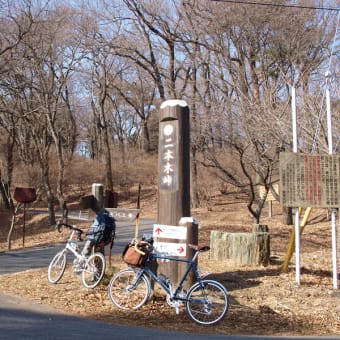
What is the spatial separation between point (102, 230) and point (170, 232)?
1.47 meters

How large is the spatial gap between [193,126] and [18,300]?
979 centimetres

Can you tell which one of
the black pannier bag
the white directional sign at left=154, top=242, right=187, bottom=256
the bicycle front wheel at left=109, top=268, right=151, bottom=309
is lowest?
the bicycle front wheel at left=109, top=268, right=151, bottom=309

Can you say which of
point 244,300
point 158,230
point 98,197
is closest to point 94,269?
point 158,230

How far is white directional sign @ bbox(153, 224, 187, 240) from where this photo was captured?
7.79m

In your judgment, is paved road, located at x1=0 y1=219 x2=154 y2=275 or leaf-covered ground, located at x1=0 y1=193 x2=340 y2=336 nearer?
leaf-covered ground, located at x1=0 y1=193 x2=340 y2=336

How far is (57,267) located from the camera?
885 centimetres

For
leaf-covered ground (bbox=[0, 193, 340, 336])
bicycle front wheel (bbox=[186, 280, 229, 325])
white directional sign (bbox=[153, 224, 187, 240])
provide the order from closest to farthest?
bicycle front wheel (bbox=[186, 280, 229, 325]), leaf-covered ground (bbox=[0, 193, 340, 336]), white directional sign (bbox=[153, 224, 187, 240])

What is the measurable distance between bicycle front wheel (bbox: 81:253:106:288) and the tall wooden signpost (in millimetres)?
1006

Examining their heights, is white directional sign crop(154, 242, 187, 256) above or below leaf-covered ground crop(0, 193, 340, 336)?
above

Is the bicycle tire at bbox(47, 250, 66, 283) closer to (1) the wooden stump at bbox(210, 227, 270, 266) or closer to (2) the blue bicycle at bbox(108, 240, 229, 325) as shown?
(2) the blue bicycle at bbox(108, 240, 229, 325)

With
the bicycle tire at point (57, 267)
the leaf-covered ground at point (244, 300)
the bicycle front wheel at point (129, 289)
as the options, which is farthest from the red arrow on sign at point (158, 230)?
the bicycle tire at point (57, 267)

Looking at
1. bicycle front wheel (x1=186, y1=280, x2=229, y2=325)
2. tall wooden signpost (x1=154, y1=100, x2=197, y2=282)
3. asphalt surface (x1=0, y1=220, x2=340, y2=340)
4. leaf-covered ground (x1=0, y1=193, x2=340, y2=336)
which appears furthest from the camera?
tall wooden signpost (x1=154, y1=100, x2=197, y2=282)

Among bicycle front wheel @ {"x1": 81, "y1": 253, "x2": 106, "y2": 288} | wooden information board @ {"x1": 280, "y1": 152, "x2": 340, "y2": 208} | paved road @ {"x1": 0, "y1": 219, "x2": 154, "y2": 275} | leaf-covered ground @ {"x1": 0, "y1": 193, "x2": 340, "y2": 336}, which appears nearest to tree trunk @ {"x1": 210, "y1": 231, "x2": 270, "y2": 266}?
leaf-covered ground @ {"x1": 0, "y1": 193, "x2": 340, "y2": 336}

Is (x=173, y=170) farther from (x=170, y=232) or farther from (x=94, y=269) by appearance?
(x=94, y=269)
